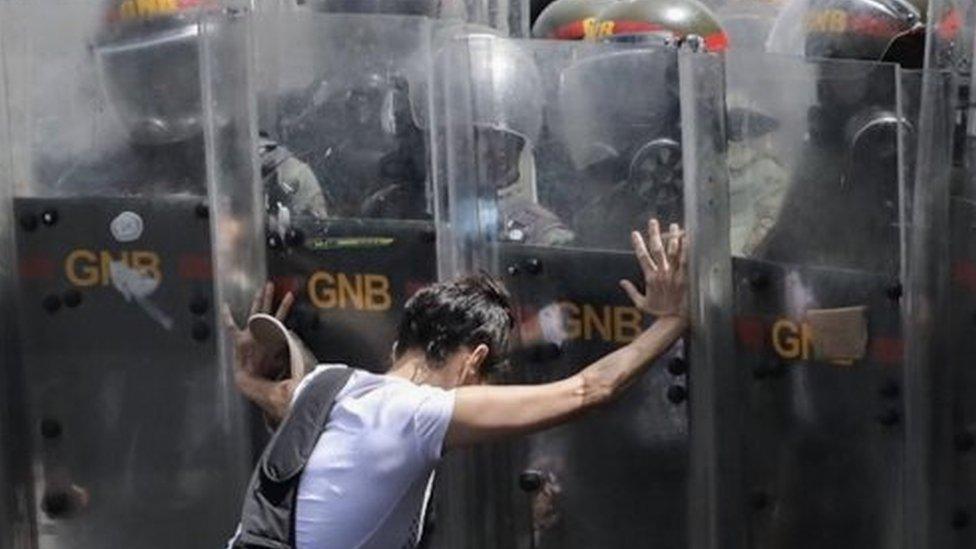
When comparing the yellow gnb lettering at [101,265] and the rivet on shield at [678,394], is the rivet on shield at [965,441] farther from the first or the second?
the yellow gnb lettering at [101,265]

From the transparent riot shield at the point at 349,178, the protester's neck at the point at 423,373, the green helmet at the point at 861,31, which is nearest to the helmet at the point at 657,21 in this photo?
the green helmet at the point at 861,31

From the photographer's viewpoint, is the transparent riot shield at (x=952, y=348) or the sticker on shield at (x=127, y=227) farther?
the sticker on shield at (x=127, y=227)

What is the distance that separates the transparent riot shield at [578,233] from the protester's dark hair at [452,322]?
1.71 ft

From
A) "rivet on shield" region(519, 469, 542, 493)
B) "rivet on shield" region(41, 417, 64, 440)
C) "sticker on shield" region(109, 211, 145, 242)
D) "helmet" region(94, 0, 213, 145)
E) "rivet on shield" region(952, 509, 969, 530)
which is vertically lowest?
"rivet on shield" region(952, 509, 969, 530)

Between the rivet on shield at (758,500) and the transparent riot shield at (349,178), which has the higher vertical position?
the transparent riot shield at (349,178)

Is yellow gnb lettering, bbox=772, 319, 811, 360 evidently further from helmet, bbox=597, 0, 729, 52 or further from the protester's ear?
helmet, bbox=597, 0, 729, 52

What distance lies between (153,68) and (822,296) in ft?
5.56

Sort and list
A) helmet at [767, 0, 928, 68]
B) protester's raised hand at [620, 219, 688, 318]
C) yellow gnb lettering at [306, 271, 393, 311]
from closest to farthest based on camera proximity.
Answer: protester's raised hand at [620, 219, 688, 318] < yellow gnb lettering at [306, 271, 393, 311] < helmet at [767, 0, 928, 68]

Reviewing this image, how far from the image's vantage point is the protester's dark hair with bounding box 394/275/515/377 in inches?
177

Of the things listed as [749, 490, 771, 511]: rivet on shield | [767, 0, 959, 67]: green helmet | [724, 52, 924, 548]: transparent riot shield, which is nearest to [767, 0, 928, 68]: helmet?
[767, 0, 959, 67]: green helmet

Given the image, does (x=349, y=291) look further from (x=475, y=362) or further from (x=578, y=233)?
(x=475, y=362)

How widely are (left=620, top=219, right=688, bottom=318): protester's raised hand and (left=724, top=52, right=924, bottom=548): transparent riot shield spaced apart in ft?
0.54

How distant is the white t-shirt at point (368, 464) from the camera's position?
4.35m

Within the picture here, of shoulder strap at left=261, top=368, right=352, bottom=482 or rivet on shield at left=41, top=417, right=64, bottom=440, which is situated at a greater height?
shoulder strap at left=261, top=368, right=352, bottom=482
